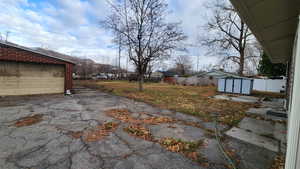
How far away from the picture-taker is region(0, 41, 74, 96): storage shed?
24.5 feet

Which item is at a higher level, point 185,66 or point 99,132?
point 185,66

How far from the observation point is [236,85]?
12.4m

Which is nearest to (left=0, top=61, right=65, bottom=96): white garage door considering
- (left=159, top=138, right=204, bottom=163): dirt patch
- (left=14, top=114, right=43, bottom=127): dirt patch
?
(left=14, top=114, right=43, bottom=127): dirt patch

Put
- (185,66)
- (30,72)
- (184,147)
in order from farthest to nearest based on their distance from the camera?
(185,66), (30,72), (184,147)

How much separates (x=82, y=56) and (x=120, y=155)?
5569cm

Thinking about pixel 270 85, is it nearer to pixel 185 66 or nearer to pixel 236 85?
pixel 236 85

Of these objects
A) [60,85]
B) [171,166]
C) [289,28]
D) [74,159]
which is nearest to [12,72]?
[60,85]

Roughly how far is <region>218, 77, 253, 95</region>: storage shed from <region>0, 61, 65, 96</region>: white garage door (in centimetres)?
1478

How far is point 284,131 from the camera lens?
3.60m

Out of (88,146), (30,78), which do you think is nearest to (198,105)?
(88,146)

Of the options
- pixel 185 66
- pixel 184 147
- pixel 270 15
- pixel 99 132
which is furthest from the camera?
pixel 185 66

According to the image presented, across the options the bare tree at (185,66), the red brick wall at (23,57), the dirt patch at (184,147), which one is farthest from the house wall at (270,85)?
the bare tree at (185,66)

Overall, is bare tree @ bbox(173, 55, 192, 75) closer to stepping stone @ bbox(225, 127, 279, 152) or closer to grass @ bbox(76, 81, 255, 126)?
grass @ bbox(76, 81, 255, 126)

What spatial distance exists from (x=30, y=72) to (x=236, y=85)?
1697cm
